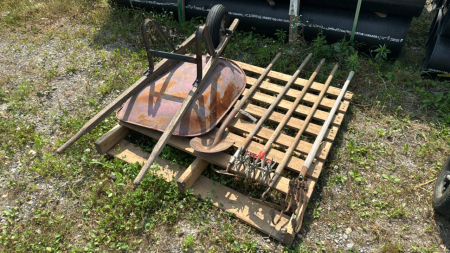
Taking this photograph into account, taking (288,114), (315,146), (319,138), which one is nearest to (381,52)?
(288,114)

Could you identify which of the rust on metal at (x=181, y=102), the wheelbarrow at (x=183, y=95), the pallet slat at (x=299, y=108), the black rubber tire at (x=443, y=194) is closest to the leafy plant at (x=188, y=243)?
the wheelbarrow at (x=183, y=95)

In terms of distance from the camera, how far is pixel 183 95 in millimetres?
3658

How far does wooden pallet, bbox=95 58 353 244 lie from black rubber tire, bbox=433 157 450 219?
3.67ft

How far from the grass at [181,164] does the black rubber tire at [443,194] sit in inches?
6.6

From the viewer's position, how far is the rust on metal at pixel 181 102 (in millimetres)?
3512

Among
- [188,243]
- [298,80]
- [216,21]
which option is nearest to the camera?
[188,243]

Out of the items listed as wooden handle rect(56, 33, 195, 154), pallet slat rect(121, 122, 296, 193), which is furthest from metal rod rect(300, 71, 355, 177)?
wooden handle rect(56, 33, 195, 154)

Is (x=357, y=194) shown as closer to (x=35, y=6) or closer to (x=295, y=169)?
(x=295, y=169)

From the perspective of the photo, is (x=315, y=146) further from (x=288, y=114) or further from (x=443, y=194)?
(x=443, y=194)

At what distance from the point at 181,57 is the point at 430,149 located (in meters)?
3.20

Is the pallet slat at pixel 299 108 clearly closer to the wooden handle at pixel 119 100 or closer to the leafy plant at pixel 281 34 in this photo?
the wooden handle at pixel 119 100

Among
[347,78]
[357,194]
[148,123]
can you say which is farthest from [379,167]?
[148,123]

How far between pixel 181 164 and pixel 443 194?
2.70 meters

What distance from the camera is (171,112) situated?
3.52 metres
